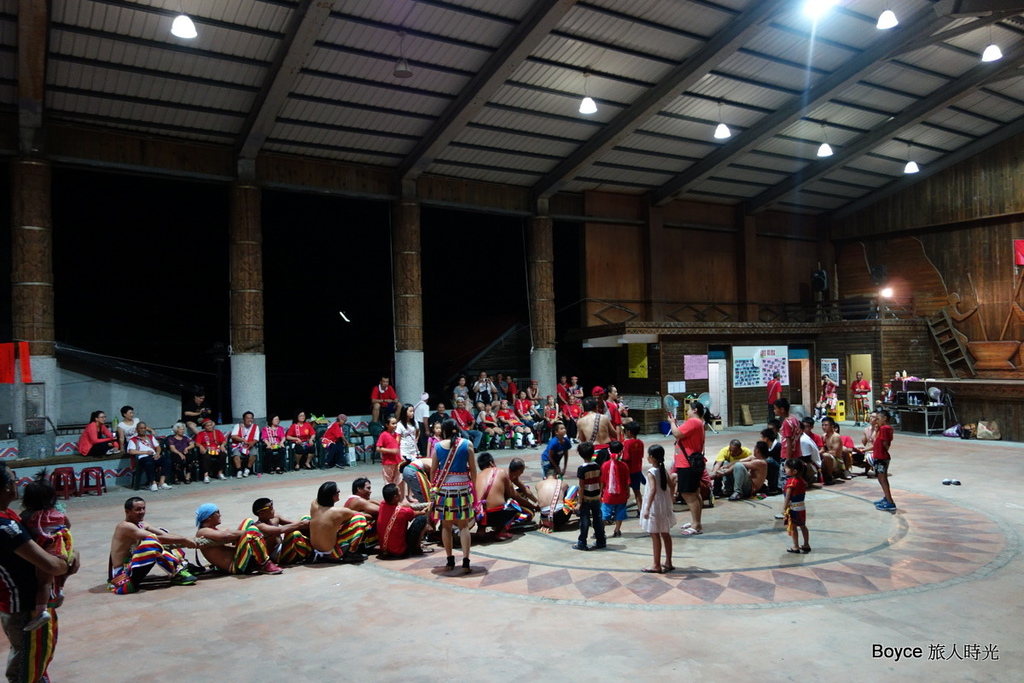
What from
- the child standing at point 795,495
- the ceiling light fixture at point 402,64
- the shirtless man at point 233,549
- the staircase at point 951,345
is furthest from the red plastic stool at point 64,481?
the staircase at point 951,345

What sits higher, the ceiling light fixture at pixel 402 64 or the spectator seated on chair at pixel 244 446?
the ceiling light fixture at pixel 402 64

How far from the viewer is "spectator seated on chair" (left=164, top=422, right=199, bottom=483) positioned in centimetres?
1270

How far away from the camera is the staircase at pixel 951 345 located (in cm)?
2052

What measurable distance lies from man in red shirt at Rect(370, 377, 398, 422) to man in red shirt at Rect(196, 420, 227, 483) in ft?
11.3

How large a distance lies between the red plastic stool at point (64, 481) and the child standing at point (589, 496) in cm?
917

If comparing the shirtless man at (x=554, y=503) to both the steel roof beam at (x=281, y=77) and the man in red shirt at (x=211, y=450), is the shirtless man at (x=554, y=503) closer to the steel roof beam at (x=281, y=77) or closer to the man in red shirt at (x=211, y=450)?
the man in red shirt at (x=211, y=450)

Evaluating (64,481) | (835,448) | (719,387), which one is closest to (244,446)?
(64,481)

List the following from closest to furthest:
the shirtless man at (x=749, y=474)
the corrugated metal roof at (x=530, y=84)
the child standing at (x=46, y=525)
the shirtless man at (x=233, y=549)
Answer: the child standing at (x=46, y=525) → the shirtless man at (x=233, y=549) → the shirtless man at (x=749, y=474) → the corrugated metal roof at (x=530, y=84)

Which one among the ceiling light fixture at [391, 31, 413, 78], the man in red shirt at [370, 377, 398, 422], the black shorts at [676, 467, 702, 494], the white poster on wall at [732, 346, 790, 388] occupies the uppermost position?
the ceiling light fixture at [391, 31, 413, 78]

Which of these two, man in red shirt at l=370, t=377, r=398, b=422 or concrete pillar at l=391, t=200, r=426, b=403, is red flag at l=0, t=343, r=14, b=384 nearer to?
man in red shirt at l=370, t=377, r=398, b=422

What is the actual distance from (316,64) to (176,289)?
28.3ft

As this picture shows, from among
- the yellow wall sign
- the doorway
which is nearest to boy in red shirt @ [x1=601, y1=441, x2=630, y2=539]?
the yellow wall sign

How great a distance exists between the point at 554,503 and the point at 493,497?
87 centimetres

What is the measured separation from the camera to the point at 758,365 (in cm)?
2112
